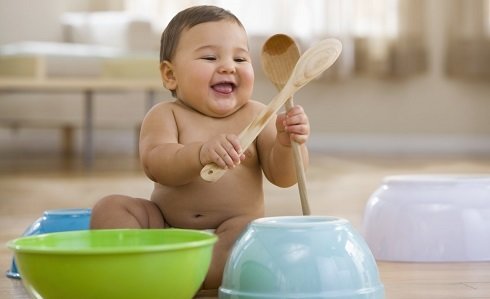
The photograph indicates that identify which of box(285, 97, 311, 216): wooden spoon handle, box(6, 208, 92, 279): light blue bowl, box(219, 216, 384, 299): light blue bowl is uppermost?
box(285, 97, 311, 216): wooden spoon handle

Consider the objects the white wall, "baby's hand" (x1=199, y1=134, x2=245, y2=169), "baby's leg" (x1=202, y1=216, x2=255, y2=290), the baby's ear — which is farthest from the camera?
the white wall

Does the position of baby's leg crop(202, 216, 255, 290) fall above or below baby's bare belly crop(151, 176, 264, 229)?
below

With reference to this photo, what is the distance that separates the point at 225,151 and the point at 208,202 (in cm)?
18

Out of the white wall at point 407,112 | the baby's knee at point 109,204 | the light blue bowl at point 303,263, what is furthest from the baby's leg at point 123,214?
the white wall at point 407,112

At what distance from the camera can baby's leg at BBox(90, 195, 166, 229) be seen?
1.17m

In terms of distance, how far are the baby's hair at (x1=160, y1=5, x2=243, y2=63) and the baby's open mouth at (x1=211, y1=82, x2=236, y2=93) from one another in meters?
0.08

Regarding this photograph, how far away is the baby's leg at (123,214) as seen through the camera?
117 centimetres

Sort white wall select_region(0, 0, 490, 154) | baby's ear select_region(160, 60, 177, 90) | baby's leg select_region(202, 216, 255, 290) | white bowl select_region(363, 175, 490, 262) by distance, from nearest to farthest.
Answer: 1. baby's leg select_region(202, 216, 255, 290)
2. baby's ear select_region(160, 60, 177, 90)
3. white bowl select_region(363, 175, 490, 262)
4. white wall select_region(0, 0, 490, 154)

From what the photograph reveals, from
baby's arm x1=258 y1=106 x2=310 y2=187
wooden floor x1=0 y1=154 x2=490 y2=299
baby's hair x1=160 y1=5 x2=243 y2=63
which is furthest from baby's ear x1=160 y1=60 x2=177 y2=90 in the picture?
wooden floor x1=0 y1=154 x2=490 y2=299

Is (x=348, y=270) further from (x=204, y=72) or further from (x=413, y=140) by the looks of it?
(x=413, y=140)

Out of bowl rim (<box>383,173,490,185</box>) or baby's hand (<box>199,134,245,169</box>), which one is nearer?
baby's hand (<box>199,134,245,169</box>)

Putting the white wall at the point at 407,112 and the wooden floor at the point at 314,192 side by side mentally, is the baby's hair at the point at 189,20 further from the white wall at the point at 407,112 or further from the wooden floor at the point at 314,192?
the white wall at the point at 407,112

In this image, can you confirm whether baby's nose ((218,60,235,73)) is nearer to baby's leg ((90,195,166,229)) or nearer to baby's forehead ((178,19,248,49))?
baby's forehead ((178,19,248,49))

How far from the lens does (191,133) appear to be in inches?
47.6
